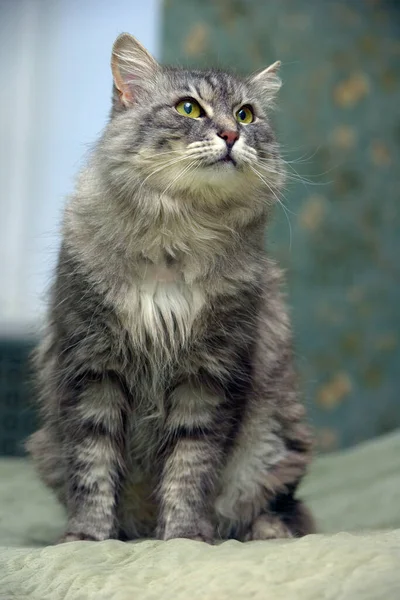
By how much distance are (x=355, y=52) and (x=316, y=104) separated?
1.19 feet

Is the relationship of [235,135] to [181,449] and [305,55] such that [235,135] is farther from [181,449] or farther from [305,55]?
[305,55]

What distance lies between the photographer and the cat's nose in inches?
81.2

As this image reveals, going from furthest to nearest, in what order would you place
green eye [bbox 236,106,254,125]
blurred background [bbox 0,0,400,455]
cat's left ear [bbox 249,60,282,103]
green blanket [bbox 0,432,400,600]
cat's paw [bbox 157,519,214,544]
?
1. blurred background [bbox 0,0,400,455]
2. cat's left ear [bbox 249,60,282,103]
3. green eye [bbox 236,106,254,125]
4. cat's paw [bbox 157,519,214,544]
5. green blanket [bbox 0,432,400,600]

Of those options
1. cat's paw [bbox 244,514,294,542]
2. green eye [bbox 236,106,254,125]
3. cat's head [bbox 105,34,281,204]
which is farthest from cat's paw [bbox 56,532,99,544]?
green eye [bbox 236,106,254,125]

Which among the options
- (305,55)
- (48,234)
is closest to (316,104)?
(305,55)

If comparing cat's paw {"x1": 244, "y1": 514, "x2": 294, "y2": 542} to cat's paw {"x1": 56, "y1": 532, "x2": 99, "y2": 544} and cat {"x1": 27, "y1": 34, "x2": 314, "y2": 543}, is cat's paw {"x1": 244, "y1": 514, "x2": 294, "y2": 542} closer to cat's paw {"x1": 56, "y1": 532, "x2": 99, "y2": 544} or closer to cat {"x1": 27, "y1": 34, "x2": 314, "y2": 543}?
cat {"x1": 27, "y1": 34, "x2": 314, "y2": 543}

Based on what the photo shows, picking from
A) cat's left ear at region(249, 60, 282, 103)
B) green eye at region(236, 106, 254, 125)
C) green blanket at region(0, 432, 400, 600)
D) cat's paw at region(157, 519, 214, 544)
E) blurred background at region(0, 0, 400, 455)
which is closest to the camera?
green blanket at region(0, 432, 400, 600)

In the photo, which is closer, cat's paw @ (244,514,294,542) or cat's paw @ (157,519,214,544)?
cat's paw @ (157,519,214,544)

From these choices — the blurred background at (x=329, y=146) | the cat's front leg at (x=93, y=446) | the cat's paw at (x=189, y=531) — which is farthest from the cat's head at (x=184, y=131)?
the blurred background at (x=329, y=146)

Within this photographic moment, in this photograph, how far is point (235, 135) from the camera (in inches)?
81.9

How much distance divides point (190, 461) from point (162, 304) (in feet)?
1.22

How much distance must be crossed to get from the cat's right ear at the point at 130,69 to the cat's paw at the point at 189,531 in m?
1.03

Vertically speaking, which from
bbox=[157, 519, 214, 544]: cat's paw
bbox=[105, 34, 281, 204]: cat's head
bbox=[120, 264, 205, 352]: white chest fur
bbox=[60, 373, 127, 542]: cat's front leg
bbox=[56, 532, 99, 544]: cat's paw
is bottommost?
bbox=[56, 532, 99, 544]: cat's paw

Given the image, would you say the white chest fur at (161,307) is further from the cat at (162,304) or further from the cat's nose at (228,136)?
the cat's nose at (228,136)
